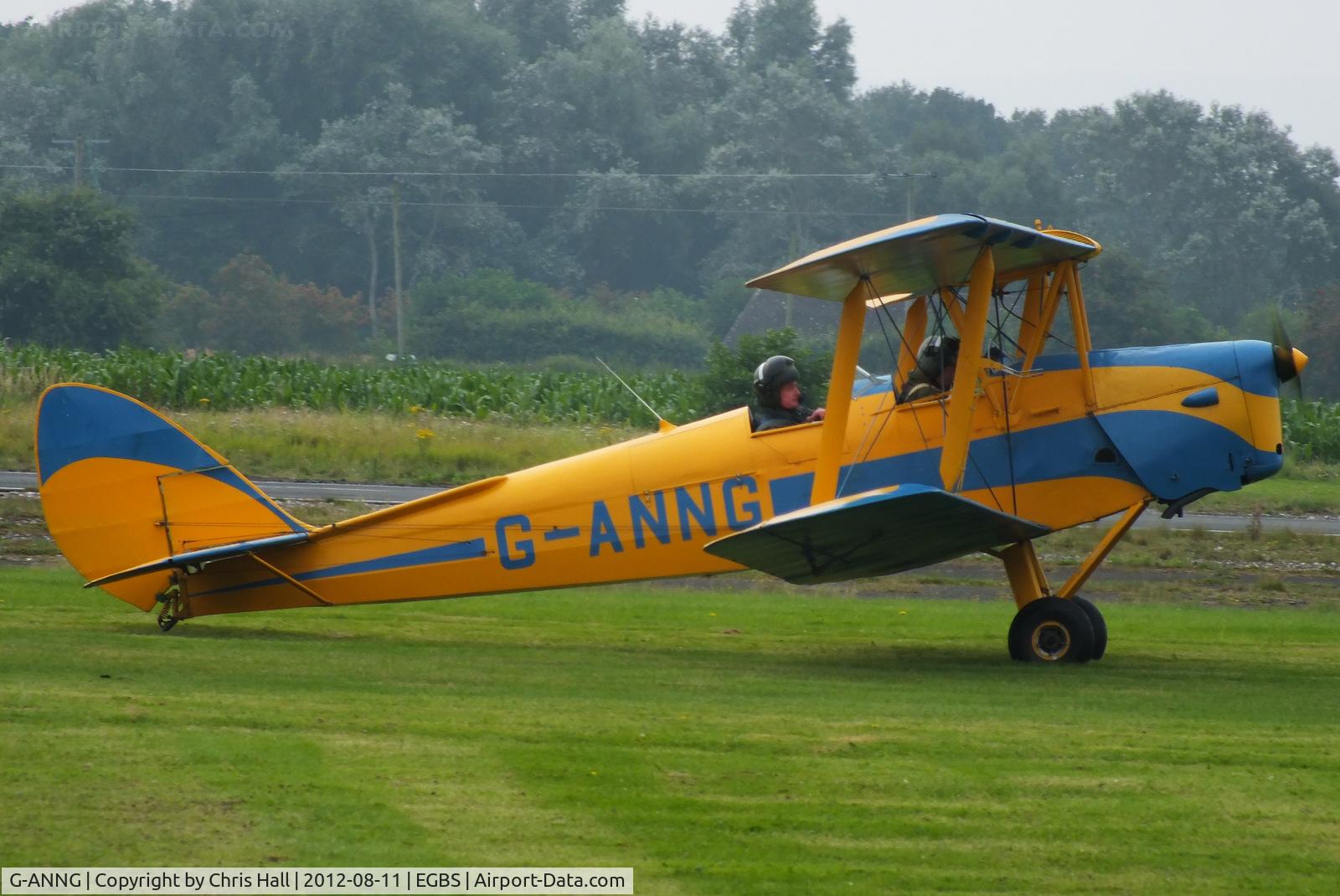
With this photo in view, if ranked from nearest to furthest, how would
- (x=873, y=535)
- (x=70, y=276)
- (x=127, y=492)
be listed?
(x=873, y=535)
(x=127, y=492)
(x=70, y=276)

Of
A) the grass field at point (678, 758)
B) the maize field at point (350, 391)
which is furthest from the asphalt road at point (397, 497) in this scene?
the grass field at point (678, 758)

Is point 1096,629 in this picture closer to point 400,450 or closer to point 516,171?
point 400,450

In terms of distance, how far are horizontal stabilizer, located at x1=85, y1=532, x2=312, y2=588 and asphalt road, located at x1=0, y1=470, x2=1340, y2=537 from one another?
378 inches

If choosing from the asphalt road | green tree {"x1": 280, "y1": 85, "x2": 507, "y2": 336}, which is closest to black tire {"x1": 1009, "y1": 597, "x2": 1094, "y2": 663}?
the asphalt road

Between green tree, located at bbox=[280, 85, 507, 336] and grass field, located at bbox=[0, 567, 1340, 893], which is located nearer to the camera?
grass field, located at bbox=[0, 567, 1340, 893]

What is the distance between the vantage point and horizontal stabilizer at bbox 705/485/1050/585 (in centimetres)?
943

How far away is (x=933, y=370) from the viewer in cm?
1096

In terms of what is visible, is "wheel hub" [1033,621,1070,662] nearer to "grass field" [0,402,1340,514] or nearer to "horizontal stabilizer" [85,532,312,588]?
"horizontal stabilizer" [85,532,312,588]

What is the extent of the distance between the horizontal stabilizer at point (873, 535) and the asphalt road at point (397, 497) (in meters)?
10.3

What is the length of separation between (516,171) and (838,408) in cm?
6634

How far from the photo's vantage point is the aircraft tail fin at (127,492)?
36.0 feet

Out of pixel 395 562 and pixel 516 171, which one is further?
pixel 516 171

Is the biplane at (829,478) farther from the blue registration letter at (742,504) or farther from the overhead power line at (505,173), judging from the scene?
the overhead power line at (505,173)

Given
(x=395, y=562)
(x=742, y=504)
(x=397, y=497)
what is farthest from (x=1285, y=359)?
(x=397, y=497)
